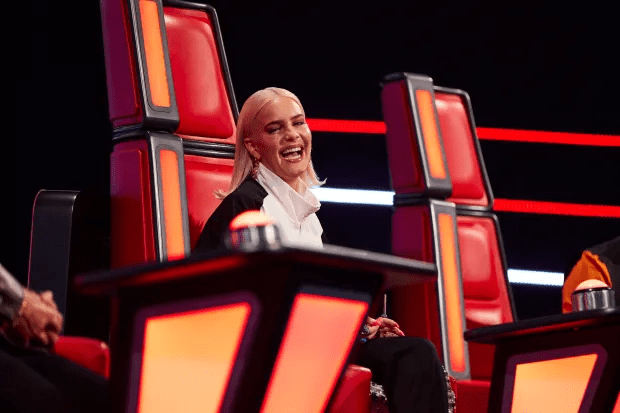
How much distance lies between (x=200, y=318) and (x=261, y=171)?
0.89m

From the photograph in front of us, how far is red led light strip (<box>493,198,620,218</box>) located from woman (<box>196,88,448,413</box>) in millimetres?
1547

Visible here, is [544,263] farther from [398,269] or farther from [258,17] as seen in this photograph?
[398,269]

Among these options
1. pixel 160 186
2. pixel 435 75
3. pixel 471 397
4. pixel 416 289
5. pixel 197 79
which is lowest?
pixel 471 397

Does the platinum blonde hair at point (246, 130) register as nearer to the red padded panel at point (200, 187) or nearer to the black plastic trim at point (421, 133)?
the red padded panel at point (200, 187)

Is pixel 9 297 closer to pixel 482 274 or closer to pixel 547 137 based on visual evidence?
pixel 482 274

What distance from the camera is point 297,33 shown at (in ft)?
10.5

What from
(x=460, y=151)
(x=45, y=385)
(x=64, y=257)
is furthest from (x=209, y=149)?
(x=45, y=385)

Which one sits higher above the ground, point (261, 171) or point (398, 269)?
point (261, 171)

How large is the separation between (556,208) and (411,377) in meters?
1.86

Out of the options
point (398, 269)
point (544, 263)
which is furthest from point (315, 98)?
point (398, 269)

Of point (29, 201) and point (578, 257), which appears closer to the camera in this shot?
point (578, 257)

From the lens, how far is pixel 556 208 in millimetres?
3301

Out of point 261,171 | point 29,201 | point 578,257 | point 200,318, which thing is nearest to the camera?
point 200,318

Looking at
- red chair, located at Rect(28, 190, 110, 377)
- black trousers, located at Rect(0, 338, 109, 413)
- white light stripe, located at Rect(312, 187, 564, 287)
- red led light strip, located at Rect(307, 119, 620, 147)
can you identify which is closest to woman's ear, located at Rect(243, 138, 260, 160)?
red chair, located at Rect(28, 190, 110, 377)
